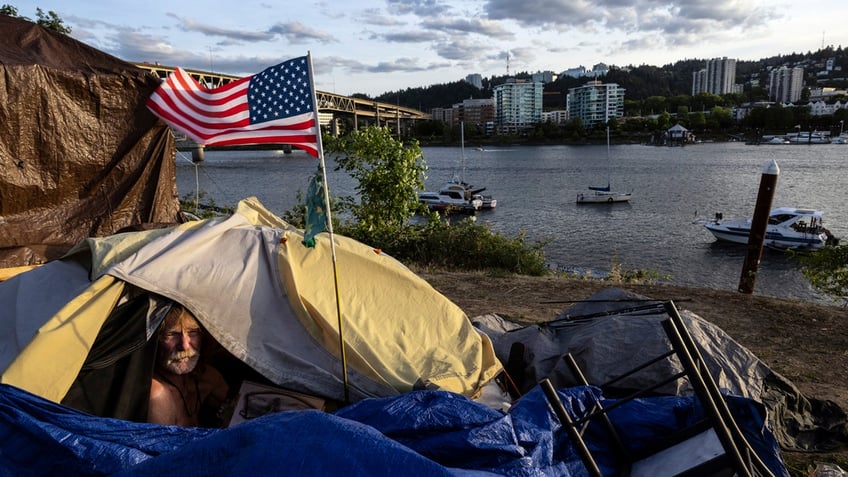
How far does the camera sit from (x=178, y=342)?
388cm

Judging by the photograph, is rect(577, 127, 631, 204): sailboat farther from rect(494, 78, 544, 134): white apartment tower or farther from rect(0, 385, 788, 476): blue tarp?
rect(494, 78, 544, 134): white apartment tower

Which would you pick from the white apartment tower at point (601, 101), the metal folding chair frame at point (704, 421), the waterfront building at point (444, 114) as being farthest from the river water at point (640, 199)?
the waterfront building at point (444, 114)

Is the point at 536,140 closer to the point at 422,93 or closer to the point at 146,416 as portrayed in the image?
the point at 422,93

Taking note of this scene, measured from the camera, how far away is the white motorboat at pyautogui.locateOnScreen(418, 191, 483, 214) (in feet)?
115

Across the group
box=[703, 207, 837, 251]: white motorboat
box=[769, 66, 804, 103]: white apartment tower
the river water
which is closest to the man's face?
the river water

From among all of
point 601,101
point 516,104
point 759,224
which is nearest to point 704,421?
point 759,224

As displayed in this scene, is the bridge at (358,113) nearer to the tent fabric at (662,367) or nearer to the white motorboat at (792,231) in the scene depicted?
the white motorboat at (792,231)

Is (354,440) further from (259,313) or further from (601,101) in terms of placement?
(601,101)

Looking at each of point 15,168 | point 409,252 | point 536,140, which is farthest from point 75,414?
point 536,140

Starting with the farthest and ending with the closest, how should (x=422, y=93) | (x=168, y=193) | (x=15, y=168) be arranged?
1. (x=422, y=93)
2. (x=168, y=193)
3. (x=15, y=168)

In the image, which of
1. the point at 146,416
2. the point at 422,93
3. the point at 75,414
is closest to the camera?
the point at 75,414

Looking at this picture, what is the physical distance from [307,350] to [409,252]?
26.8ft

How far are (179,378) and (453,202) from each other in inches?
1256

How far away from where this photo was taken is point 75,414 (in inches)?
115
